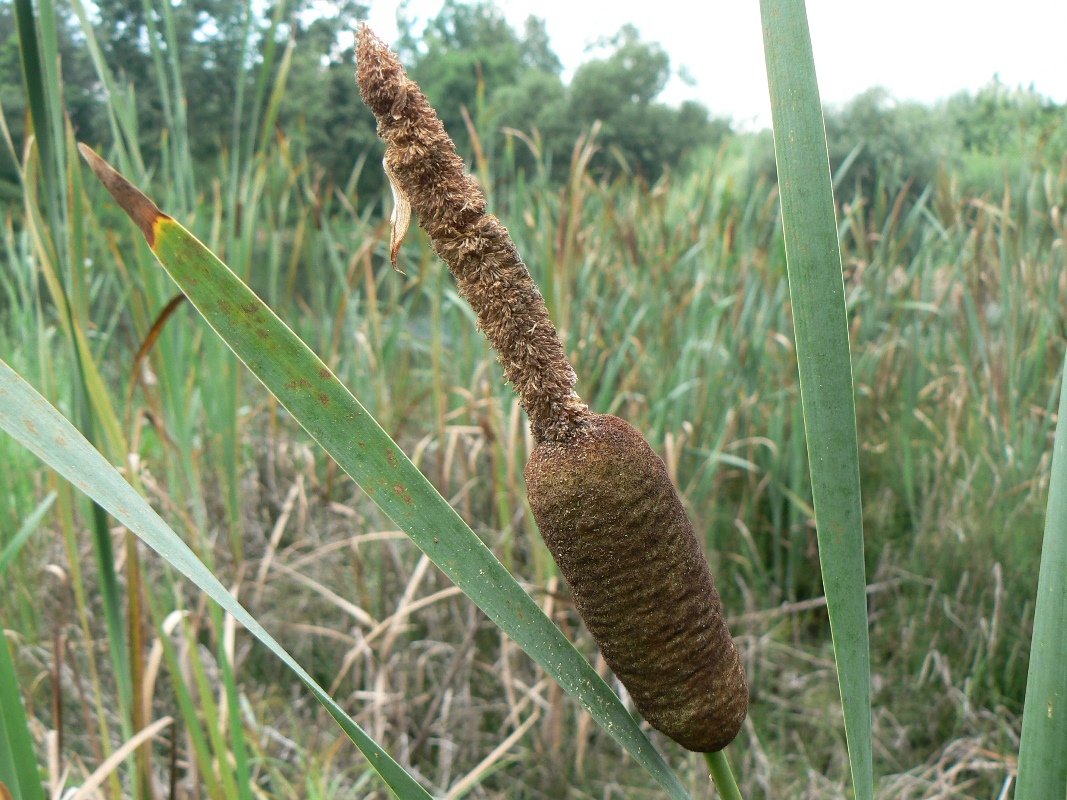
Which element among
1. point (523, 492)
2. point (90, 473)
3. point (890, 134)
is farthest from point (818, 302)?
point (890, 134)

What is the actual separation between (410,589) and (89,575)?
0.78 metres

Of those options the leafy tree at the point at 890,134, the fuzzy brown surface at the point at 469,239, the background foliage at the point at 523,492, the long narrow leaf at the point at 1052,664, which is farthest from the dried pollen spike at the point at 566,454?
the leafy tree at the point at 890,134

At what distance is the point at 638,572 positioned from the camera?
9.1 inches

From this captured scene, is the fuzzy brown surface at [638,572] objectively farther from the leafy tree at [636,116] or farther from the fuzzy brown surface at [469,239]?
the leafy tree at [636,116]

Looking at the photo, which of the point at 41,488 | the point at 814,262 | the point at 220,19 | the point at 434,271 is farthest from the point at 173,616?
the point at 220,19

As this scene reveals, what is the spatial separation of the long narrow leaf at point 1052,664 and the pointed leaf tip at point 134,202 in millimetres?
315

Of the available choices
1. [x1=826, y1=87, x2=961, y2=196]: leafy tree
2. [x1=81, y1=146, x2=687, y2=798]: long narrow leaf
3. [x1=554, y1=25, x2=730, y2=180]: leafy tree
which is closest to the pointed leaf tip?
[x1=81, y1=146, x2=687, y2=798]: long narrow leaf

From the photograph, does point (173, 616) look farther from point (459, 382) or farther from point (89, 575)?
point (459, 382)

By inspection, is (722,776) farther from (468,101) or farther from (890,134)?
(468,101)

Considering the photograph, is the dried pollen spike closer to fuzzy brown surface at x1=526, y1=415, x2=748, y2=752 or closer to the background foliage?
fuzzy brown surface at x1=526, y1=415, x2=748, y2=752

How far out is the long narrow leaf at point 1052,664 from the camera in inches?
9.9

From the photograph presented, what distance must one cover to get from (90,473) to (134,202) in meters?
0.11

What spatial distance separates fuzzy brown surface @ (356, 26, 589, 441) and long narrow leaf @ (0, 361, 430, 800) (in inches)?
4.5

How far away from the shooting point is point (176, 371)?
1139 mm
